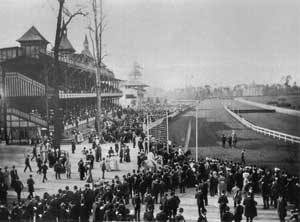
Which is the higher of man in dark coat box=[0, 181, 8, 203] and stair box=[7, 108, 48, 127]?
stair box=[7, 108, 48, 127]

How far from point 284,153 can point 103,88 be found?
35690 mm

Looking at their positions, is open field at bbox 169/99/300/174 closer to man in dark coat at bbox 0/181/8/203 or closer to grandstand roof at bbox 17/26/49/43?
man in dark coat at bbox 0/181/8/203

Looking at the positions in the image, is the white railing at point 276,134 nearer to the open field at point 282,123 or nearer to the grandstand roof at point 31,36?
the open field at point 282,123

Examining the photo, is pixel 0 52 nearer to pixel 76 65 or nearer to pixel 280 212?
pixel 76 65

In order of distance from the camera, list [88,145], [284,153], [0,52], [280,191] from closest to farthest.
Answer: [280,191]
[284,153]
[88,145]
[0,52]

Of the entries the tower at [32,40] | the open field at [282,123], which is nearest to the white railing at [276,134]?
the open field at [282,123]

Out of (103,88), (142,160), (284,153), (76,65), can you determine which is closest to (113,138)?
(142,160)

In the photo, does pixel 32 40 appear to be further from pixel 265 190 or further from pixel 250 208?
pixel 250 208

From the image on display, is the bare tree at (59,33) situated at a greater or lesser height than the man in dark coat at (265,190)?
greater

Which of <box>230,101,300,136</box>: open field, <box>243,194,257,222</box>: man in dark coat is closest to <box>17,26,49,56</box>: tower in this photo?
<box>230,101,300,136</box>: open field

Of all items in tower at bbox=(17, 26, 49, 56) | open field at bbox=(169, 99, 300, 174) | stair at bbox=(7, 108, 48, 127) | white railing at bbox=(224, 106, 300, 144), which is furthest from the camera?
tower at bbox=(17, 26, 49, 56)

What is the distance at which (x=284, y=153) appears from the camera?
2747cm

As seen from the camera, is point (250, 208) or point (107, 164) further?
point (107, 164)

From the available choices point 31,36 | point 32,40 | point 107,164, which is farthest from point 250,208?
point 31,36
